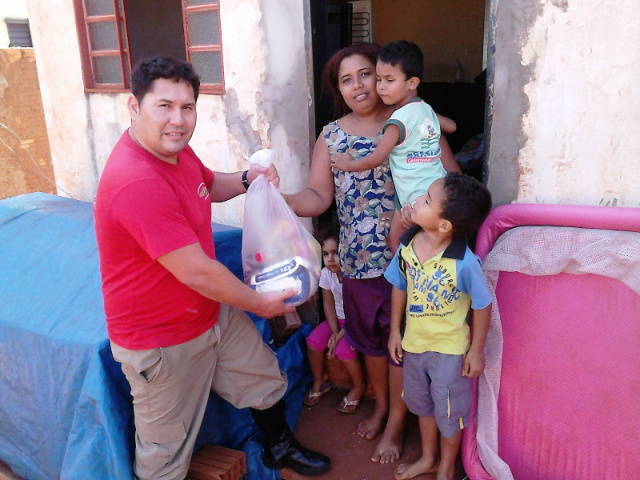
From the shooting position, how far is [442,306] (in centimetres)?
235

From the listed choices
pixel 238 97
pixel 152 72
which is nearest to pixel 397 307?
pixel 152 72

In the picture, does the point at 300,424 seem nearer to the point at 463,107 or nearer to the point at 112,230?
the point at 112,230

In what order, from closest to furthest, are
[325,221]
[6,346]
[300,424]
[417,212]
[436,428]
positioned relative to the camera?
[417,212] → [436,428] → [6,346] → [300,424] → [325,221]

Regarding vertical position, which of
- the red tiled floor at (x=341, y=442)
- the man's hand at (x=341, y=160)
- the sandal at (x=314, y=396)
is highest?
the man's hand at (x=341, y=160)

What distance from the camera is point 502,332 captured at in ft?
8.16

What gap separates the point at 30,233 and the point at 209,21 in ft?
5.94

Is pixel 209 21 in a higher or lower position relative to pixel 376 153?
higher

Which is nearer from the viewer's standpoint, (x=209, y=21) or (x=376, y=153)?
(x=376, y=153)

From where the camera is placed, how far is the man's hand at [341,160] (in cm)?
A: 259

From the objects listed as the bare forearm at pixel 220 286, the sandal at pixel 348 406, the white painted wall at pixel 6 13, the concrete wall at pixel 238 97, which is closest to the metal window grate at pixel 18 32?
the white painted wall at pixel 6 13

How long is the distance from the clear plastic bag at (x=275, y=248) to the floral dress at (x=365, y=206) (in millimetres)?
316

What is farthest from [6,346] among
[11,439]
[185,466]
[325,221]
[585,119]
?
[585,119]

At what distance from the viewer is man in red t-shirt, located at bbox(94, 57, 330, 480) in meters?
1.96

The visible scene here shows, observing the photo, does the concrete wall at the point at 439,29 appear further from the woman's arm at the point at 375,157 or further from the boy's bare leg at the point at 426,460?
the boy's bare leg at the point at 426,460
